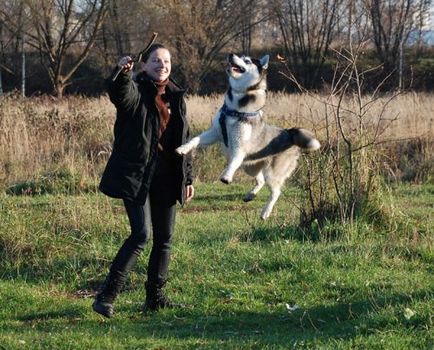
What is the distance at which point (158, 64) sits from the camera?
15.8ft

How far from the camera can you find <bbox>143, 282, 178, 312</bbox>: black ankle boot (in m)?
5.29

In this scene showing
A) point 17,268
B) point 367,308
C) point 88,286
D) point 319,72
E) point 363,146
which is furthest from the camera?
point 319,72

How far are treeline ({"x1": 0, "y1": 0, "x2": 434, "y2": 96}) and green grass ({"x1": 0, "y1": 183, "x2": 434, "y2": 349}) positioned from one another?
67.6 feet

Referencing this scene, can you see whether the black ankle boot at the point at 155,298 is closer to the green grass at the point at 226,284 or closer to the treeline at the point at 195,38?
the green grass at the point at 226,284

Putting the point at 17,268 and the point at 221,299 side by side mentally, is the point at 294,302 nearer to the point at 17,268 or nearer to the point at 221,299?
the point at 221,299

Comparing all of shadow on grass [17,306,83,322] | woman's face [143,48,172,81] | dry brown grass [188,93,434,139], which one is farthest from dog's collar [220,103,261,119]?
dry brown grass [188,93,434,139]

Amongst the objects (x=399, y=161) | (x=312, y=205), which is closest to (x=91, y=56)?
(x=399, y=161)

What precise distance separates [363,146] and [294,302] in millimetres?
2595

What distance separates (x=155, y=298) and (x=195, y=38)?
83.1 feet

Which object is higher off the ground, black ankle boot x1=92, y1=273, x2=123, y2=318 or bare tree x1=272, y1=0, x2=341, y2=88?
bare tree x1=272, y1=0, x2=341, y2=88

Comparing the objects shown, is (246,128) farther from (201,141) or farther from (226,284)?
(226,284)

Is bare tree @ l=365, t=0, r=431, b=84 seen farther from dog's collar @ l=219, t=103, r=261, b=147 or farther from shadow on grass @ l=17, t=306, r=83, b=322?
shadow on grass @ l=17, t=306, r=83, b=322

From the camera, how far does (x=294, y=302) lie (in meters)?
5.49

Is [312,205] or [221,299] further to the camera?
[312,205]
